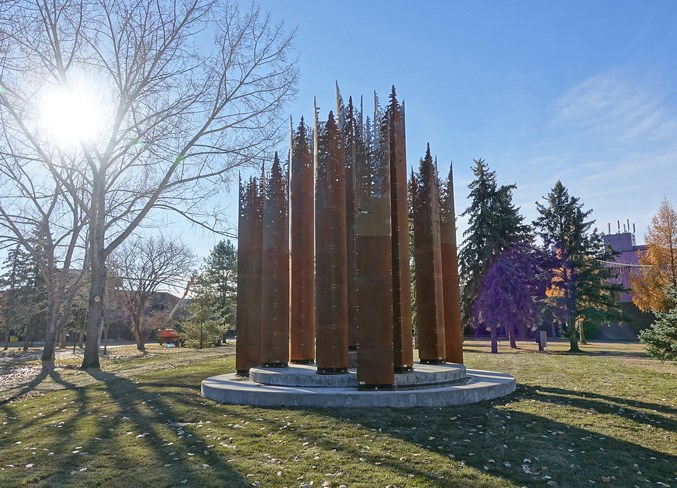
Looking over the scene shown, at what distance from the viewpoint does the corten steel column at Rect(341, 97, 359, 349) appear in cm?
1112

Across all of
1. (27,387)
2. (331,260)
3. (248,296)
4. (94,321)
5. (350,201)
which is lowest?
(27,387)

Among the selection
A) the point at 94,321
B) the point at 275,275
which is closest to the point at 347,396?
the point at 275,275

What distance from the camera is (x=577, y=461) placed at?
5969mm

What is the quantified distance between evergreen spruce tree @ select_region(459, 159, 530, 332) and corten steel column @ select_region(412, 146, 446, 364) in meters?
20.3

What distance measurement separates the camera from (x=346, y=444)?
6.42 m

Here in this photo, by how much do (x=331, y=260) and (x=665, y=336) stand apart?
1538 cm


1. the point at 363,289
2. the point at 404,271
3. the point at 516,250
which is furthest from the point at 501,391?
the point at 516,250

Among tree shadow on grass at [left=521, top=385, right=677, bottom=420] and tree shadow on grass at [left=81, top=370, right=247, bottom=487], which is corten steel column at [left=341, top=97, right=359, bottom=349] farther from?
tree shadow on grass at [left=521, top=385, right=677, bottom=420]

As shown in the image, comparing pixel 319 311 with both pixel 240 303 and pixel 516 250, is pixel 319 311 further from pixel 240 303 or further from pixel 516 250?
pixel 516 250

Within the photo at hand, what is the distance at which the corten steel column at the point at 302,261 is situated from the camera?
12906 mm

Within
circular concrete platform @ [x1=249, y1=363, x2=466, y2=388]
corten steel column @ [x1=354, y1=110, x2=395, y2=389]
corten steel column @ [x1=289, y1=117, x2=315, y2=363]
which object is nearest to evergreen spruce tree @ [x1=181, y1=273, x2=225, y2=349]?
corten steel column @ [x1=289, y1=117, x2=315, y2=363]

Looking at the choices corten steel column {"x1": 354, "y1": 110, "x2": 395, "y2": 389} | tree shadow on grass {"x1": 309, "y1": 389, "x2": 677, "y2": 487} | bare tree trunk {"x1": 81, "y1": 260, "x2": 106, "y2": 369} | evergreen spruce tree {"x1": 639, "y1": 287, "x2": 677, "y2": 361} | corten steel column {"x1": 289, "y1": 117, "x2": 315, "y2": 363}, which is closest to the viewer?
tree shadow on grass {"x1": 309, "y1": 389, "x2": 677, "y2": 487}

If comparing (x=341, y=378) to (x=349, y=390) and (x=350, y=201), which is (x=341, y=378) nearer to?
(x=349, y=390)

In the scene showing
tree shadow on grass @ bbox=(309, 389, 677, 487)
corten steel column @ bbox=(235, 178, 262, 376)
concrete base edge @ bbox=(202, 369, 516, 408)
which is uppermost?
corten steel column @ bbox=(235, 178, 262, 376)
